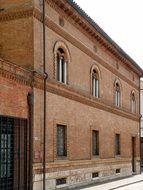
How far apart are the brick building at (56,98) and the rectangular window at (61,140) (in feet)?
0.15

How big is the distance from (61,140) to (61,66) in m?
3.31

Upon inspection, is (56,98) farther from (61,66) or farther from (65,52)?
(65,52)

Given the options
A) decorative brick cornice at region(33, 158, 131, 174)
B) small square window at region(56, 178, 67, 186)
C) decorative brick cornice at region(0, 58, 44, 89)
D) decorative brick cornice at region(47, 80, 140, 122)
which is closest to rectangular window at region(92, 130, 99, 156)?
decorative brick cornice at region(33, 158, 131, 174)

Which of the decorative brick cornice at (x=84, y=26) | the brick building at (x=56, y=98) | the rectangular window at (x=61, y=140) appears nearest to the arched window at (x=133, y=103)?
the decorative brick cornice at (x=84, y=26)

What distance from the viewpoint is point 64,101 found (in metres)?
21.2

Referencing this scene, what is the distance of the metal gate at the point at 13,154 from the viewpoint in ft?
53.2

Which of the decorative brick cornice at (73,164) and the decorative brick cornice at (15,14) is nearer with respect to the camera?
the decorative brick cornice at (73,164)

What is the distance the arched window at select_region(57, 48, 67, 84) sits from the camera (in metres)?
21.1

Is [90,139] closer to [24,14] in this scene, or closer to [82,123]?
[82,123]

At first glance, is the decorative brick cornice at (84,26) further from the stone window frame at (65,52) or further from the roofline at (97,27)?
the stone window frame at (65,52)

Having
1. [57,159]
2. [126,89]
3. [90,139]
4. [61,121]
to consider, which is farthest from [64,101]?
[126,89]

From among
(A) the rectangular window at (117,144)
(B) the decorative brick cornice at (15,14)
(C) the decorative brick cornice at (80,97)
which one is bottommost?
(A) the rectangular window at (117,144)

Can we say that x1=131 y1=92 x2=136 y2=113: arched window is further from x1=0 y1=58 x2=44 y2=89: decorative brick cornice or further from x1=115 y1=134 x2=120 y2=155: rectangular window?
x1=0 y1=58 x2=44 y2=89: decorative brick cornice

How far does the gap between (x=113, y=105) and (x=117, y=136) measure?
2.48 m
